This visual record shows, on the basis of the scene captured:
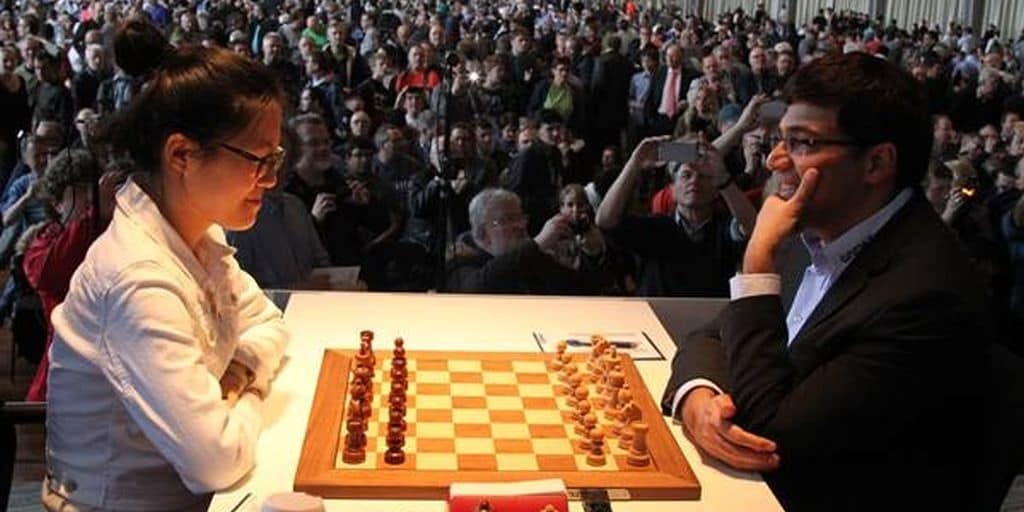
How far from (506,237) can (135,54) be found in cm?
213

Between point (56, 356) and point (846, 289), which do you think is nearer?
point (56, 356)

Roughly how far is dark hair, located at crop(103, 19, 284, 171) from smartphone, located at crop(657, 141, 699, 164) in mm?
2281

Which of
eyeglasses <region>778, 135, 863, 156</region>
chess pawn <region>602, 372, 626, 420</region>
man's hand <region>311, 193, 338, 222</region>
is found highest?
eyeglasses <region>778, 135, 863, 156</region>

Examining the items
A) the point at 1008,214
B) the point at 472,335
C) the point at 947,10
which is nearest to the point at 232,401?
the point at 472,335

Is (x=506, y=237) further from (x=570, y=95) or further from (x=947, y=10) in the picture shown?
(x=947, y=10)

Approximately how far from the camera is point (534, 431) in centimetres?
203

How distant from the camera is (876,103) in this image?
2002 mm

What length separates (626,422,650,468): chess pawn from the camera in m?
1.90

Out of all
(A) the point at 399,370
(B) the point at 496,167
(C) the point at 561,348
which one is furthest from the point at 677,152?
(A) the point at 399,370

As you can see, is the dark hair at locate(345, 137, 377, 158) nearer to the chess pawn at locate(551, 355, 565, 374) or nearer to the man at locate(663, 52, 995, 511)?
the chess pawn at locate(551, 355, 565, 374)

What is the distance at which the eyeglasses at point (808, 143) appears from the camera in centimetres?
202

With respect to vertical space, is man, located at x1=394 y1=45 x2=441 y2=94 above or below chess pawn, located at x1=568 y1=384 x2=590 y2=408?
below

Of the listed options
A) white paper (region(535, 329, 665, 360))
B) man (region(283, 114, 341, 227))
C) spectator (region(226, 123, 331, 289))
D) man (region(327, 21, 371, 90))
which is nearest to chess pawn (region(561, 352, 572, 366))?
white paper (region(535, 329, 665, 360))

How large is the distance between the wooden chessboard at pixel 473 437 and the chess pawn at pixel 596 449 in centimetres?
1
